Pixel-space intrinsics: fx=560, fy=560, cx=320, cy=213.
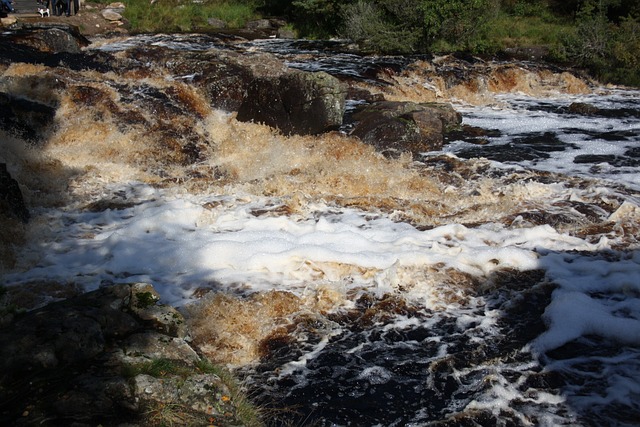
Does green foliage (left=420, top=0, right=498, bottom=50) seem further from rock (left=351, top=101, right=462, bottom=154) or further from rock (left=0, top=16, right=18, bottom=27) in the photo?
rock (left=0, top=16, right=18, bottom=27)

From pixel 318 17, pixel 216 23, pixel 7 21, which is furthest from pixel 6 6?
pixel 318 17

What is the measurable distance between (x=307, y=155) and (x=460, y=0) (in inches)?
514

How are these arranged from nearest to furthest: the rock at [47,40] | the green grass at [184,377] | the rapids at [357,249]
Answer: the green grass at [184,377]
the rapids at [357,249]
the rock at [47,40]

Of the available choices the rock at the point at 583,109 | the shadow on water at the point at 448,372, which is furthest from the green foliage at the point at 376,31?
the shadow on water at the point at 448,372

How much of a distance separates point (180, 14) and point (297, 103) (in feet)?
58.1

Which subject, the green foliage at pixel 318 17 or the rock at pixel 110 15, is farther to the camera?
the green foliage at pixel 318 17

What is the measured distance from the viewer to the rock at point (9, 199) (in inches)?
238

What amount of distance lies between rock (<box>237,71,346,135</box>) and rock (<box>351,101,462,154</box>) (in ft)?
1.85

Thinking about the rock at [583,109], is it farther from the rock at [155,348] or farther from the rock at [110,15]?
the rock at [110,15]

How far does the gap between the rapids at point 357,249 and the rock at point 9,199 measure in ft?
0.95

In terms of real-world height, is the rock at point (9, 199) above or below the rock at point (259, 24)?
below

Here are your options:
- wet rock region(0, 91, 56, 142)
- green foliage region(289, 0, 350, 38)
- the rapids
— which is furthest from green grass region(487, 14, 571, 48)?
wet rock region(0, 91, 56, 142)

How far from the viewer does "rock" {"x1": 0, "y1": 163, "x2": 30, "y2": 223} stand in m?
6.04

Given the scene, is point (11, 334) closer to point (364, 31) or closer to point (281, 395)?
point (281, 395)
